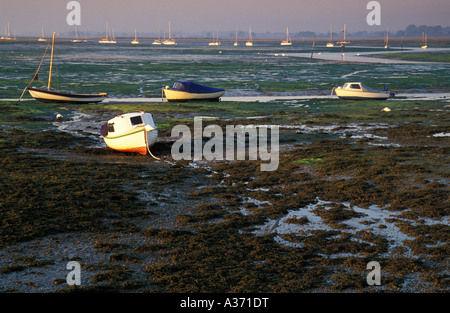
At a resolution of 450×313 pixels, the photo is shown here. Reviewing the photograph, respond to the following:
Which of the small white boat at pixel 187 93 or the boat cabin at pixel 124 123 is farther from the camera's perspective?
the small white boat at pixel 187 93

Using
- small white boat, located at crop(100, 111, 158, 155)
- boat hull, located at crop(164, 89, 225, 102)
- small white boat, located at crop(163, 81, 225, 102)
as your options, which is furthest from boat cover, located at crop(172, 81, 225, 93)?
small white boat, located at crop(100, 111, 158, 155)

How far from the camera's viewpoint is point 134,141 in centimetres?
2559

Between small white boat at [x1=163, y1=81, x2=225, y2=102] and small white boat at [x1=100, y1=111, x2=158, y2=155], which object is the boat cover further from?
small white boat at [x1=100, y1=111, x2=158, y2=155]

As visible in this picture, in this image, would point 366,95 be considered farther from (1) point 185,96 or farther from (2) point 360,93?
(1) point 185,96

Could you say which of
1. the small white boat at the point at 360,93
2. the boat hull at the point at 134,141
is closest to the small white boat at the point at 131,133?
the boat hull at the point at 134,141

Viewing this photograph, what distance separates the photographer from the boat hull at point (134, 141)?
25375 mm

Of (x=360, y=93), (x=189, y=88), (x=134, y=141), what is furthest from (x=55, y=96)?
(x=360, y=93)

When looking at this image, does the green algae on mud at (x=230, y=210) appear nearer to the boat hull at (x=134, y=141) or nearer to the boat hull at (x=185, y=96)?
the boat hull at (x=134, y=141)

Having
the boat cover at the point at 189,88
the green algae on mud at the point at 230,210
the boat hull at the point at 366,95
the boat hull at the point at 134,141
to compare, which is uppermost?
the boat cover at the point at 189,88

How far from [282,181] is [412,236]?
273 inches

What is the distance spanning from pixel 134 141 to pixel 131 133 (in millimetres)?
458

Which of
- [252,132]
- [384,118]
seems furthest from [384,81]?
[252,132]

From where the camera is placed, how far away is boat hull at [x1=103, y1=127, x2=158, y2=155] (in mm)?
25375
